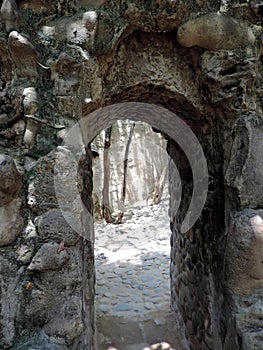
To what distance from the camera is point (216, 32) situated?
1.35 m

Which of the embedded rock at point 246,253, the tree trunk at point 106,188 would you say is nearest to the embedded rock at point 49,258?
the embedded rock at point 246,253

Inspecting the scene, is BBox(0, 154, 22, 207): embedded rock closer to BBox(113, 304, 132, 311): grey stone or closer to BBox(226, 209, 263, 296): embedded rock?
BBox(226, 209, 263, 296): embedded rock

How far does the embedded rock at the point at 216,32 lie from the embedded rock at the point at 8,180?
3.26 ft

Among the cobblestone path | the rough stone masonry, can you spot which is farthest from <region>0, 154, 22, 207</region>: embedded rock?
the cobblestone path

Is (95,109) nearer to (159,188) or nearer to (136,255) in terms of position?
(136,255)

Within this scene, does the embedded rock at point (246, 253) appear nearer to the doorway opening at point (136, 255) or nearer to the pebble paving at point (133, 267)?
the doorway opening at point (136, 255)

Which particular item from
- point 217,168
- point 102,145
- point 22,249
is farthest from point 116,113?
point 102,145

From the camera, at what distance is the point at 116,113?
1853 millimetres

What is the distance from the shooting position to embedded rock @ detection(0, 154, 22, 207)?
1.08 m

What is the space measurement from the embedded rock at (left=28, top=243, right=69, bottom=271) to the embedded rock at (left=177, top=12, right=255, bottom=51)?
3.71ft

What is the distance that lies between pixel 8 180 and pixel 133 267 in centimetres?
288

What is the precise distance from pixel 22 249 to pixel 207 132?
3.60 ft

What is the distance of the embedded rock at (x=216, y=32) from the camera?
135 centimetres

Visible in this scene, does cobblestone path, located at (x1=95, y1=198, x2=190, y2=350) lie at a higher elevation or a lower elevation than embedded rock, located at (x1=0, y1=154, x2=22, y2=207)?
lower
